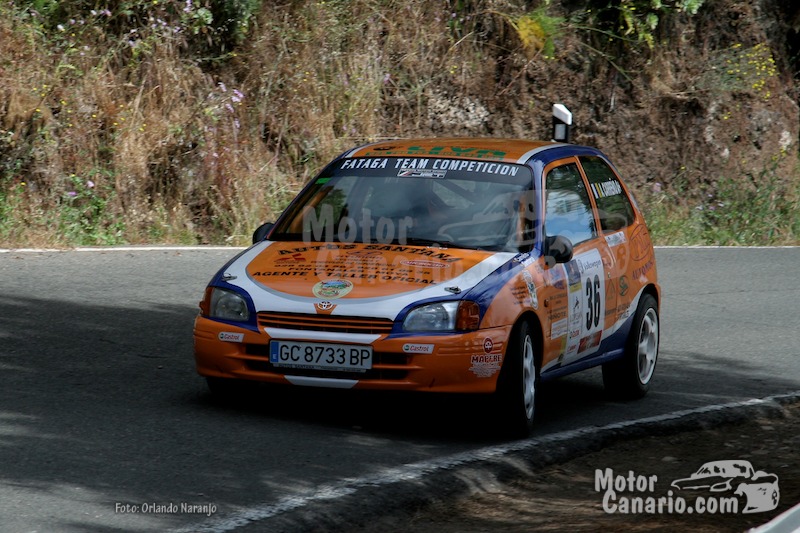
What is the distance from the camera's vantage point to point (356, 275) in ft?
23.6

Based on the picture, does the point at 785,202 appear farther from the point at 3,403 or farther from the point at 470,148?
the point at 3,403

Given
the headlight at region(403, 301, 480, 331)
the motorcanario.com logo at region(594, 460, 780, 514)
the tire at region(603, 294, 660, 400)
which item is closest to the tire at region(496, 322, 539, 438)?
the headlight at region(403, 301, 480, 331)

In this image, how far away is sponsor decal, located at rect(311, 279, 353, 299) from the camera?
6.99m

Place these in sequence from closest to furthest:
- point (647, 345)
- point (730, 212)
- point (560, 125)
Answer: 1. point (647, 345)
2. point (560, 125)
3. point (730, 212)

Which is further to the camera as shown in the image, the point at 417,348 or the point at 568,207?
the point at 568,207

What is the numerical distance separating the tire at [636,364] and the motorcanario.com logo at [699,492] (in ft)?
5.51

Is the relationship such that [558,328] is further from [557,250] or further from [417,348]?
[417,348]

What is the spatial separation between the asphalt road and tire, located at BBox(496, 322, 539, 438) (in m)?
0.15

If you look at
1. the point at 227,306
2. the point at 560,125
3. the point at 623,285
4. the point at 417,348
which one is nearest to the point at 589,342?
the point at 623,285

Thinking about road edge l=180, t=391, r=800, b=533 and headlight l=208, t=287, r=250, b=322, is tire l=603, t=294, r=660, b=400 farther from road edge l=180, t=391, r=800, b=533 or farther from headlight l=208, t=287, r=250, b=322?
headlight l=208, t=287, r=250, b=322

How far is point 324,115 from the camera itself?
17938 millimetres

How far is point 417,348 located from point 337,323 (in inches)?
18.4

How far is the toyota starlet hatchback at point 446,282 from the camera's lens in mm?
6918

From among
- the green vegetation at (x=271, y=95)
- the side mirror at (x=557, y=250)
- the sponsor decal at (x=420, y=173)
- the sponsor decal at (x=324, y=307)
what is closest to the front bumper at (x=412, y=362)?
the sponsor decal at (x=324, y=307)
